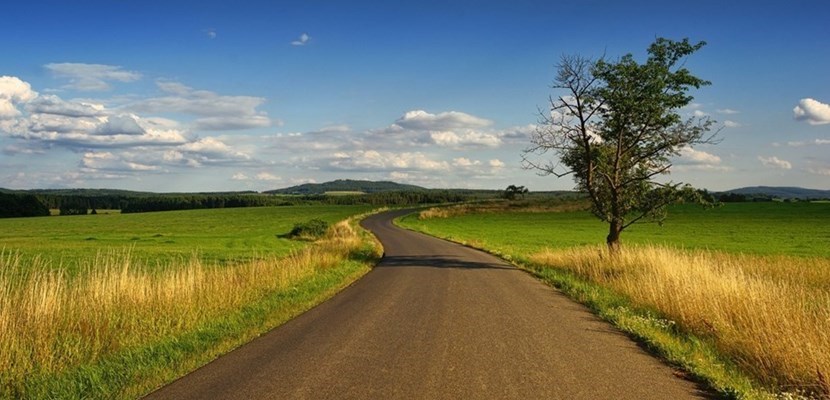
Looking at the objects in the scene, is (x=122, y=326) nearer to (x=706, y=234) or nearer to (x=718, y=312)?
(x=718, y=312)

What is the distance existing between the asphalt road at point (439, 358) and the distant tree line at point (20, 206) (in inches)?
5626

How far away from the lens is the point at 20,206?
124062 mm

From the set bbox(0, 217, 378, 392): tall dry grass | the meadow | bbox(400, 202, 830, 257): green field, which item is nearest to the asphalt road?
the meadow

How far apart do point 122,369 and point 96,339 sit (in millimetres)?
1680

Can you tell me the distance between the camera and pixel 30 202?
411 ft

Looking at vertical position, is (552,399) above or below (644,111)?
below

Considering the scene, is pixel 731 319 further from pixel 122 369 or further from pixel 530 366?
pixel 122 369

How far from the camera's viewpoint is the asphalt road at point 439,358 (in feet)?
19.8

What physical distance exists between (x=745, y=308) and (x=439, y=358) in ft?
21.2

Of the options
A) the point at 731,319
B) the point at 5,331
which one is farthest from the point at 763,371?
the point at 5,331

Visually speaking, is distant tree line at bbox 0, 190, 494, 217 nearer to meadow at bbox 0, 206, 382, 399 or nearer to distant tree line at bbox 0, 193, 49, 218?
distant tree line at bbox 0, 193, 49, 218

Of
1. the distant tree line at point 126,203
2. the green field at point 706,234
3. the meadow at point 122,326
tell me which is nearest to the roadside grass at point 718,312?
the meadow at point 122,326

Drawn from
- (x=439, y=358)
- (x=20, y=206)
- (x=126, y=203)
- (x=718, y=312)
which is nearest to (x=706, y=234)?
(x=718, y=312)

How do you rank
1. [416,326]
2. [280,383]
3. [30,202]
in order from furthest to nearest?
[30,202] < [416,326] < [280,383]
